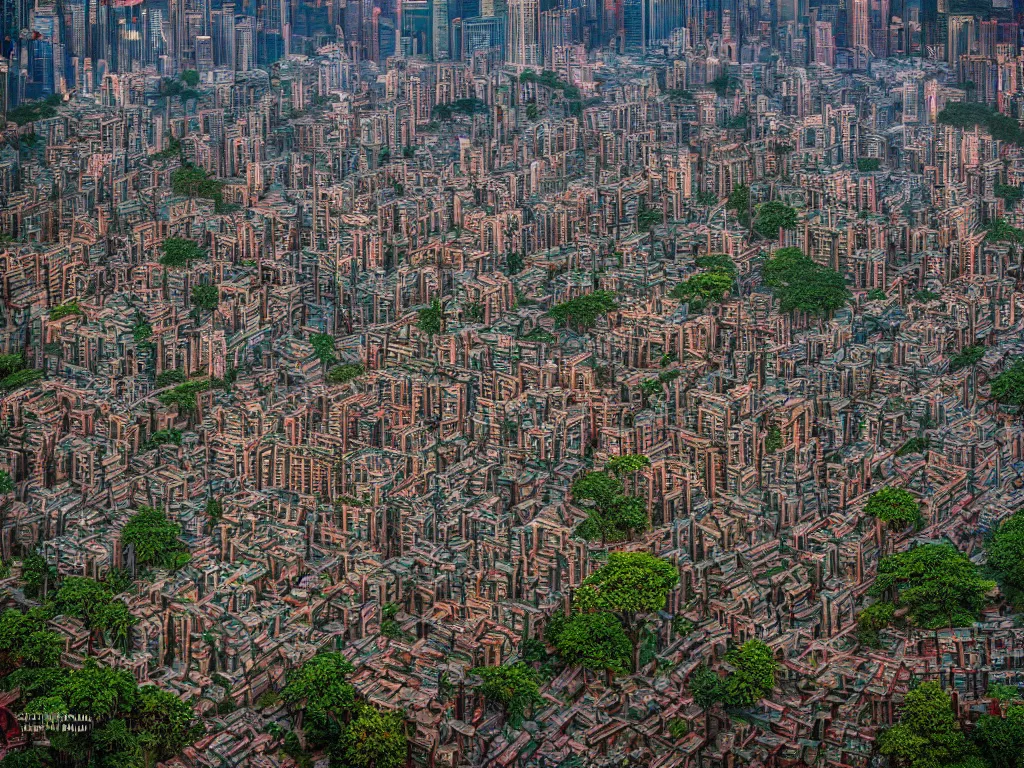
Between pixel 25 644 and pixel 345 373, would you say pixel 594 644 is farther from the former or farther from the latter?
pixel 345 373

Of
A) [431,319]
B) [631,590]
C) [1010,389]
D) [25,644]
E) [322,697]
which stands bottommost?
[322,697]

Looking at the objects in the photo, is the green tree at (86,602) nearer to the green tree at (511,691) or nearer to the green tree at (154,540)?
the green tree at (154,540)

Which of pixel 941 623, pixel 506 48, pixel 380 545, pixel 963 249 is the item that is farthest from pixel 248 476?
pixel 506 48

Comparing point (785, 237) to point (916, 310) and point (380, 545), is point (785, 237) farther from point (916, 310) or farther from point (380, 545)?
point (380, 545)

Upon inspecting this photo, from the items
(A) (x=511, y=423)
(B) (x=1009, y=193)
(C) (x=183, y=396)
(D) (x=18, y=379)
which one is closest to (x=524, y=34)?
(B) (x=1009, y=193)

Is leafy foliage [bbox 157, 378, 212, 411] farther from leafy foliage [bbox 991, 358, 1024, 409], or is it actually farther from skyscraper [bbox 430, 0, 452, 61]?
skyscraper [bbox 430, 0, 452, 61]

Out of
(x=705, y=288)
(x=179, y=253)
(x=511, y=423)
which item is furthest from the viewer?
(x=179, y=253)
